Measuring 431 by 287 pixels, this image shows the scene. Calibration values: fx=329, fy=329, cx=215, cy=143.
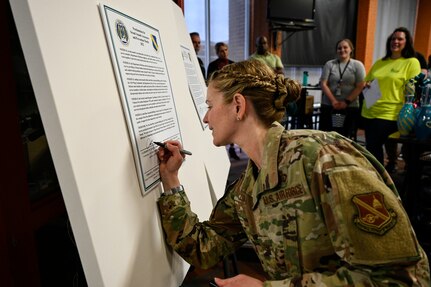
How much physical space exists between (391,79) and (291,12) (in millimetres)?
2785

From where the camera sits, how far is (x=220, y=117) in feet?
2.98

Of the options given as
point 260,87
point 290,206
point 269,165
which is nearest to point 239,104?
point 260,87

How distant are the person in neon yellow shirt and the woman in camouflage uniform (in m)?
2.38

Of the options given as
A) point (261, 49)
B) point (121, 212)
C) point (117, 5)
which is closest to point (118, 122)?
point (121, 212)

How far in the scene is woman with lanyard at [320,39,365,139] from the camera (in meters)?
3.69

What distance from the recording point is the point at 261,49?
4273mm

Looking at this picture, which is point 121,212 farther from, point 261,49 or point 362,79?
point 261,49

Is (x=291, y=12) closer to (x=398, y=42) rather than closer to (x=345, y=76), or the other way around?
(x=345, y=76)

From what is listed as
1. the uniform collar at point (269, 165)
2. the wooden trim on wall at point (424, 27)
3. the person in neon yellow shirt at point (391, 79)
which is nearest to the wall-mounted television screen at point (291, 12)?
the person in neon yellow shirt at point (391, 79)

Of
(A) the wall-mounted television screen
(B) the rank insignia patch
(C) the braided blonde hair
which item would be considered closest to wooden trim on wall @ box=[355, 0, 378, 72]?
(A) the wall-mounted television screen

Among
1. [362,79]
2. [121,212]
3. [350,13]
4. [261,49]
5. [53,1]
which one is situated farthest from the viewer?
[350,13]

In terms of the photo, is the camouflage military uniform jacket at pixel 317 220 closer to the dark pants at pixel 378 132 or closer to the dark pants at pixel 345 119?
the dark pants at pixel 378 132

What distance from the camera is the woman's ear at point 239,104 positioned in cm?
86

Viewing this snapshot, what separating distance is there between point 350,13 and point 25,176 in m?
7.11
